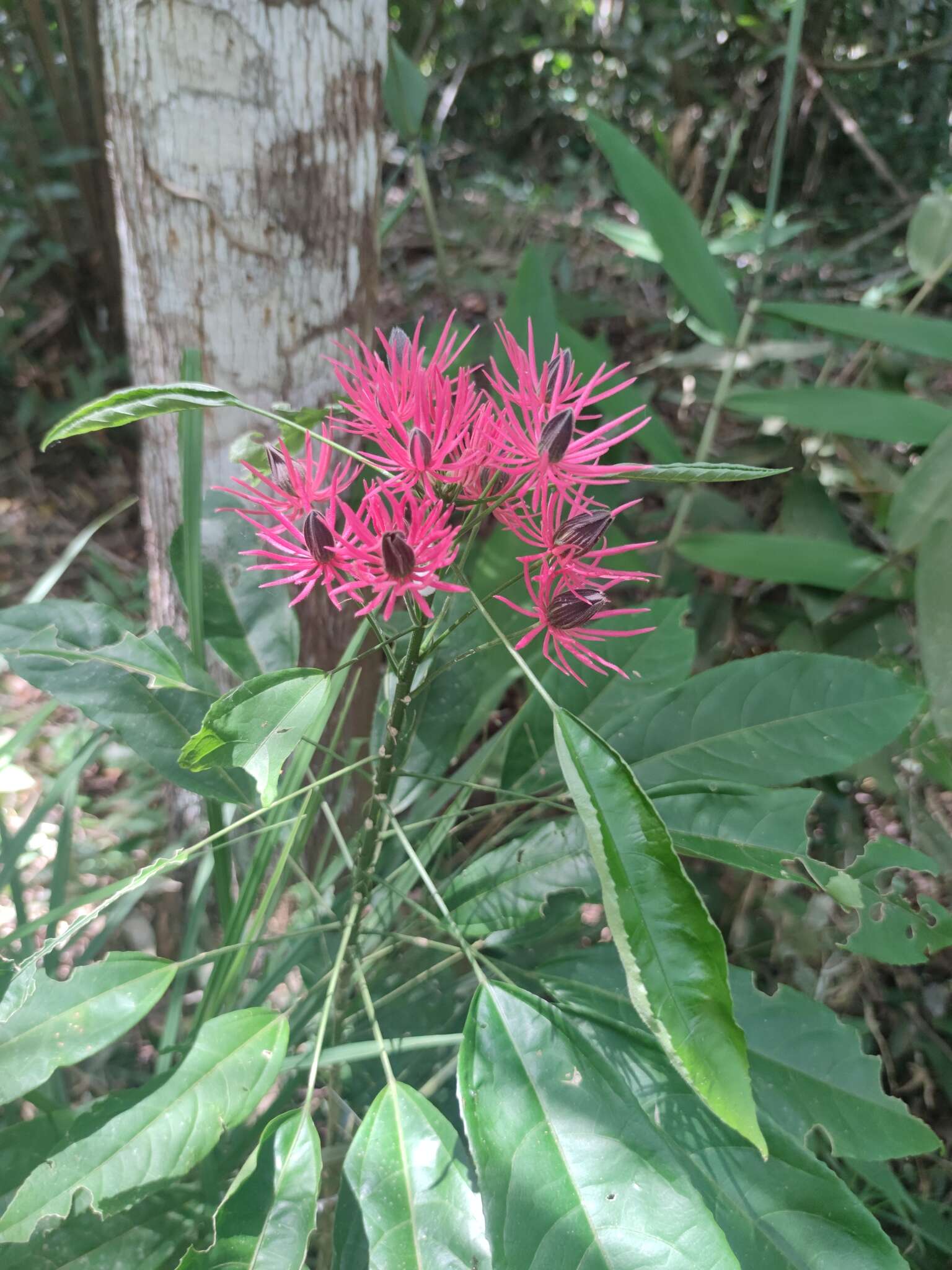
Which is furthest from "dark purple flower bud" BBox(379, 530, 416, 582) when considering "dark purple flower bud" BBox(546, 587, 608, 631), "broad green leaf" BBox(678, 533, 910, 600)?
"broad green leaf" BBox(678, 533, 910, 600)

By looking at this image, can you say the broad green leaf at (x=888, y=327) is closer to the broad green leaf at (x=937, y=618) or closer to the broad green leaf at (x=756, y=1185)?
the broad green leaf at (x=937, y=618)

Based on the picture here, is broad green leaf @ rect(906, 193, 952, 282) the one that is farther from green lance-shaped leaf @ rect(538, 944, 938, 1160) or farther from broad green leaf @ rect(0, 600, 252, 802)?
broad green leaf @ rect(0, 600, 252, 802)

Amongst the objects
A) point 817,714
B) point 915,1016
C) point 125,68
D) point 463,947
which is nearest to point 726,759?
point 817,714

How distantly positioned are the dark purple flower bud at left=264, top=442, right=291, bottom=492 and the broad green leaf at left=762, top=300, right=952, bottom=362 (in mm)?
883

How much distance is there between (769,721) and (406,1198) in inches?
20.5

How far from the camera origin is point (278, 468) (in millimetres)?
574

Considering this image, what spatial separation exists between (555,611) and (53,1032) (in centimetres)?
53

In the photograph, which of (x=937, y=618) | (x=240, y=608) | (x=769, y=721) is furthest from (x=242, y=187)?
(x=937, y=618)

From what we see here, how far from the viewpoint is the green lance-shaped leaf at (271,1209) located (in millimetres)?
545

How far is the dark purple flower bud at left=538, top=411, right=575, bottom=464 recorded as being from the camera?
0.51 meters

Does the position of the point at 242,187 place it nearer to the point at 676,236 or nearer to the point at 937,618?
the point at 676,236

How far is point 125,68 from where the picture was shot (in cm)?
88

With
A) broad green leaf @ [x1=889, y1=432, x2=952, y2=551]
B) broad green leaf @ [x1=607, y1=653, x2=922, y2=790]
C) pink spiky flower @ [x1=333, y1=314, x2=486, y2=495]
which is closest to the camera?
pink spiky flower @ [x1=333, y1=314, x2=486, y2=495]

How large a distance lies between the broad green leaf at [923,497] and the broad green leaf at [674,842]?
1.66ft
